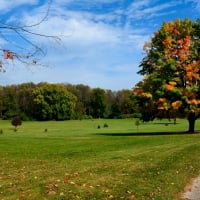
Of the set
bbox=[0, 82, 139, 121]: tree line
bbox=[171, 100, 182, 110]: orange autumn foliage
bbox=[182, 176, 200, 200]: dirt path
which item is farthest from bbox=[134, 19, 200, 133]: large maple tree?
bbox=[0, 82, 139, 121]: tree line

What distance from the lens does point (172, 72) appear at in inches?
1713

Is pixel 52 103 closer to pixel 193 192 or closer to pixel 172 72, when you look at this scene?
pixel 172 72

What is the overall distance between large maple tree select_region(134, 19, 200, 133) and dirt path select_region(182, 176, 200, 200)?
28.3 metres

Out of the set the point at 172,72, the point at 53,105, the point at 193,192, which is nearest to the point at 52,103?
the point at 53,105

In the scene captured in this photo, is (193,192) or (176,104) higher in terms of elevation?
(176,104)

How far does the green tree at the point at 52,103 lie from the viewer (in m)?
135

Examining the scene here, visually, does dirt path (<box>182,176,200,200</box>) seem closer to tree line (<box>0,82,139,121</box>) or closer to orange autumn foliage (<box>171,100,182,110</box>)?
orange autumn foliage (<box>171,100,182,110</box>)

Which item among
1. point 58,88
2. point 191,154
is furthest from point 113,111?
point 191,154

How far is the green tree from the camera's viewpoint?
135 meters

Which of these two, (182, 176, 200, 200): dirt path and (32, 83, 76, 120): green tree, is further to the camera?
(32, 83, 76, 120): green tree

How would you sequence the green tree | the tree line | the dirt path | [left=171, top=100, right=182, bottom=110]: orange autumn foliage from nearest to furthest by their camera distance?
the dirt path < [left=171, top=100, right=182, bottom=110]: orange autumn foliage < the tree line < the green tree

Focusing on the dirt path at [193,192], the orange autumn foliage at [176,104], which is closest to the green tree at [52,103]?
the orange autumn foliage at [176,104]

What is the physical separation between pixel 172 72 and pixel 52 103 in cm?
9623

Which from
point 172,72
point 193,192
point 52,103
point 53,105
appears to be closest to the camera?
point 193,192
